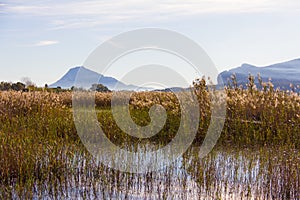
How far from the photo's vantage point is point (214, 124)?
10.2 metres

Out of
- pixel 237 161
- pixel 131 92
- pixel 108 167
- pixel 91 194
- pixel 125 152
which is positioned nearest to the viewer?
pixel 91 194

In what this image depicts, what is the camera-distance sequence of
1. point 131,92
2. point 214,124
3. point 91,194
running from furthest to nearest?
point 131,92, point 214,124, point 91,194

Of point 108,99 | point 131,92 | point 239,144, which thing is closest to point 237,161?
point 239,144

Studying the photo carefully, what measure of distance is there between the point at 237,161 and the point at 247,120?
9.03 ft

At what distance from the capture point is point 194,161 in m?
7.48

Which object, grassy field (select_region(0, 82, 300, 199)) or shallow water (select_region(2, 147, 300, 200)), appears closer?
shallow water (select_region(2, 147, 300, 200))

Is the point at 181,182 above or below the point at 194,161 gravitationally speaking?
below

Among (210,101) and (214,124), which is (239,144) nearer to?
(214,124)

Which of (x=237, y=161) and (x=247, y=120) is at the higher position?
(x=247, y=120)

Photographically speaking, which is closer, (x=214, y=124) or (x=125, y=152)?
(x=125, y=152)

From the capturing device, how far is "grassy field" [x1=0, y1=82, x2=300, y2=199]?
607 cm

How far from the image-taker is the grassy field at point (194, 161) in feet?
19.9

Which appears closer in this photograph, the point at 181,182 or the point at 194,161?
the point at 181,182

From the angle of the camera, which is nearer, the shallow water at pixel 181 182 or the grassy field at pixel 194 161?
the shallow water at pixel 181 182
